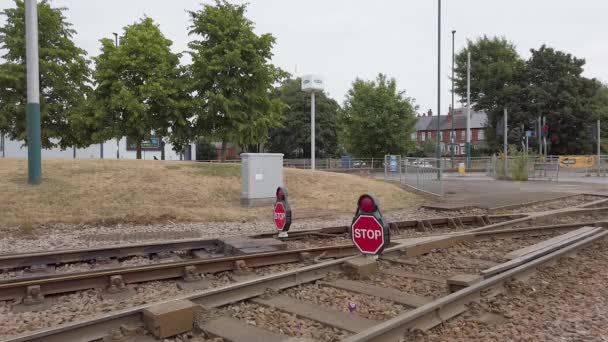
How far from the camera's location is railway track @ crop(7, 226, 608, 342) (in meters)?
4.01

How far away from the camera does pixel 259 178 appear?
1423 cm

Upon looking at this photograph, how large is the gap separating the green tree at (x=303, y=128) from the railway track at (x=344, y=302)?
53721mm

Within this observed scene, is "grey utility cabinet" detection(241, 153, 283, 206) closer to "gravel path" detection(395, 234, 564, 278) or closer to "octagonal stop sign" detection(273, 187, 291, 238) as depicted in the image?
"octagonal stop sign" detection(273, 187, 291, 238)

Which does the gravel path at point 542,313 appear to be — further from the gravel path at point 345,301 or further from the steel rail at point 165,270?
the steel rail at point 165,270

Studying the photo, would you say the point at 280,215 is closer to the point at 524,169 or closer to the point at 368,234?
the point at 368,234

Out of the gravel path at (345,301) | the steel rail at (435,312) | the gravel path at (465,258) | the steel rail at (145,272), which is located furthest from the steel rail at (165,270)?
the steel rail at (435,312)

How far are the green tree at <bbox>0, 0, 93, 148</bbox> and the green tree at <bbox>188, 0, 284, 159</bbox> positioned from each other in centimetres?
641

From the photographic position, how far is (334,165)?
48156mm

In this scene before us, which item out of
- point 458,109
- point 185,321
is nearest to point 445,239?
point 185,321

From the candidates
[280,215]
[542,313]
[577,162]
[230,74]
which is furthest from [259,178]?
[577,162]

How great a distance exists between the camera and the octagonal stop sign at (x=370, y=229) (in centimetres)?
600

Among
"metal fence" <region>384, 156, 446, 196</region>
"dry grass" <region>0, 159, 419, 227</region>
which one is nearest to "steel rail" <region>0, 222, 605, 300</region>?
"dry grass" <region>0, 159, 419, 227</region>

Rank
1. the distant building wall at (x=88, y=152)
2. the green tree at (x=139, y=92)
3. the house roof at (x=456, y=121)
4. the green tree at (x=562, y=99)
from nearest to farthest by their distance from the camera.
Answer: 1. the green tree at (x=139, y=92)
2. the distant building wall at (x=88, y=152)
3. the green tree at (x=562, y=99)
4. the house roof at (x=456, y=121)

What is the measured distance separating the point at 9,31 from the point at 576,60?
5689 cm
